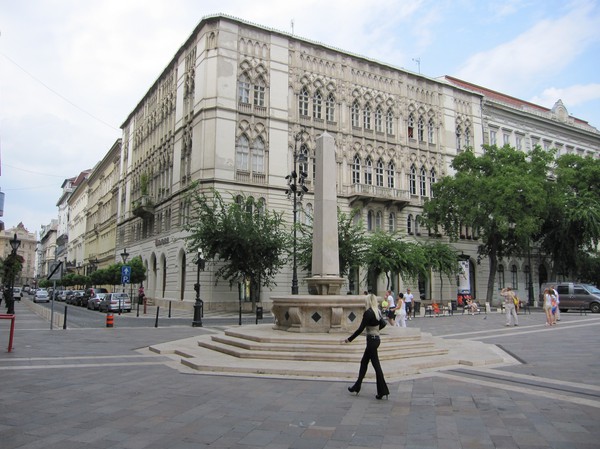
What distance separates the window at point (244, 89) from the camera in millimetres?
36250

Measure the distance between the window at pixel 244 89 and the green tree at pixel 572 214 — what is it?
26088mm

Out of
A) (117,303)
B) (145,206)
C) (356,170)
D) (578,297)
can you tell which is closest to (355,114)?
(356,170)

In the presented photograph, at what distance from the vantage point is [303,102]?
3888 centimetres

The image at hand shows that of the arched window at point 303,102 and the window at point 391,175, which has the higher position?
the arched window at point 303,102

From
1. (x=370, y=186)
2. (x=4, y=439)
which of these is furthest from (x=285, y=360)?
(x=370, y=186)

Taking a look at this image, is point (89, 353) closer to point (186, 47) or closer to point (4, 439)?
point (4, 439)

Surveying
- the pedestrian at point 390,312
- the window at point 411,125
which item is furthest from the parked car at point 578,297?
the window at point 411,125

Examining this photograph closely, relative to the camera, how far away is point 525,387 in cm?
844

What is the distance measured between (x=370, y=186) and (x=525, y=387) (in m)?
31.7

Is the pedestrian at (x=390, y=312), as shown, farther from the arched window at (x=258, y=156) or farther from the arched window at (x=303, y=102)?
the arched window at (x=303, y=102)

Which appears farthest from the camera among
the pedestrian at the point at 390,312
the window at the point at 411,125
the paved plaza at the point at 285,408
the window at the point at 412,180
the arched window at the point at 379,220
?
the window at the point at 411,125

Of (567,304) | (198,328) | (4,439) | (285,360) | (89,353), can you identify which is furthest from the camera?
(567,304)

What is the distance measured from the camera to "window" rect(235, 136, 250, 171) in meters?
35.5

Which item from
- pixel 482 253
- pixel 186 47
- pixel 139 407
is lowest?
pixel 139 407
